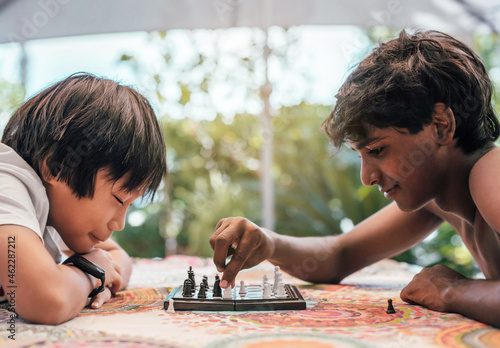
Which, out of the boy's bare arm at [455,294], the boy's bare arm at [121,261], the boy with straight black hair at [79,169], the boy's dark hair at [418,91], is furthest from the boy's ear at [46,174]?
the boy's bare arm at [455,294]

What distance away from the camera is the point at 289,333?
2.59 ft

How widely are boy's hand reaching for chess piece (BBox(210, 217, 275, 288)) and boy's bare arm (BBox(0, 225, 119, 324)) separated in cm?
33

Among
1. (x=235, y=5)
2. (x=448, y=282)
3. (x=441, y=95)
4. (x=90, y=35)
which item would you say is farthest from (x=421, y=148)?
(x=90, y=35)

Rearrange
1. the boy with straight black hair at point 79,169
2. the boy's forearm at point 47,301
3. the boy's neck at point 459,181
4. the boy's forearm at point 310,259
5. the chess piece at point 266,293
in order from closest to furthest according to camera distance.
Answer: the boy's forearm at point 47,301 → the boy with straight black hair at point 79,169 → the chess piece at point 266,293 → the boy's neck at point 459,181 → the boy's forearm at point 310,259

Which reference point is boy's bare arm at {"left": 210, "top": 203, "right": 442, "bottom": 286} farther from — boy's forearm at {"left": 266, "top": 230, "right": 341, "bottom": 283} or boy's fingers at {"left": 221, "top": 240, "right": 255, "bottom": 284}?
boy's fingers at {"left": 221, "top": 240, "right": 255, "bottom": 284}

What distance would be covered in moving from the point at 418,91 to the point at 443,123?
0.11 metres

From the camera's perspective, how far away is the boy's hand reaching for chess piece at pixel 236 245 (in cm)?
105

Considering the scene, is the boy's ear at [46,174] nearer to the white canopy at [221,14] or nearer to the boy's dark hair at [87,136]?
the boy's dark hair at [87,136]

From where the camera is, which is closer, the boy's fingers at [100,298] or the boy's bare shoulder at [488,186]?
the boy's bare shoulder at [488,186]

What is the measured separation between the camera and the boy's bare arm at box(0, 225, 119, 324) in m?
0.85

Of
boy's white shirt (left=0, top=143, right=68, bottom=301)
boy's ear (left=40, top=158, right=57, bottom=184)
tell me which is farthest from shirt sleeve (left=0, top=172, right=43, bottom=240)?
boy's ear (left=40, top=158, right=57, bottom=184)

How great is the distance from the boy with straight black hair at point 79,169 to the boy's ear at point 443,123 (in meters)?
0.74

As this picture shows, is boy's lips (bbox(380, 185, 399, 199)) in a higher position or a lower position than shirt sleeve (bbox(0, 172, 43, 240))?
higher

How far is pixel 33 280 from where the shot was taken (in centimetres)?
86
